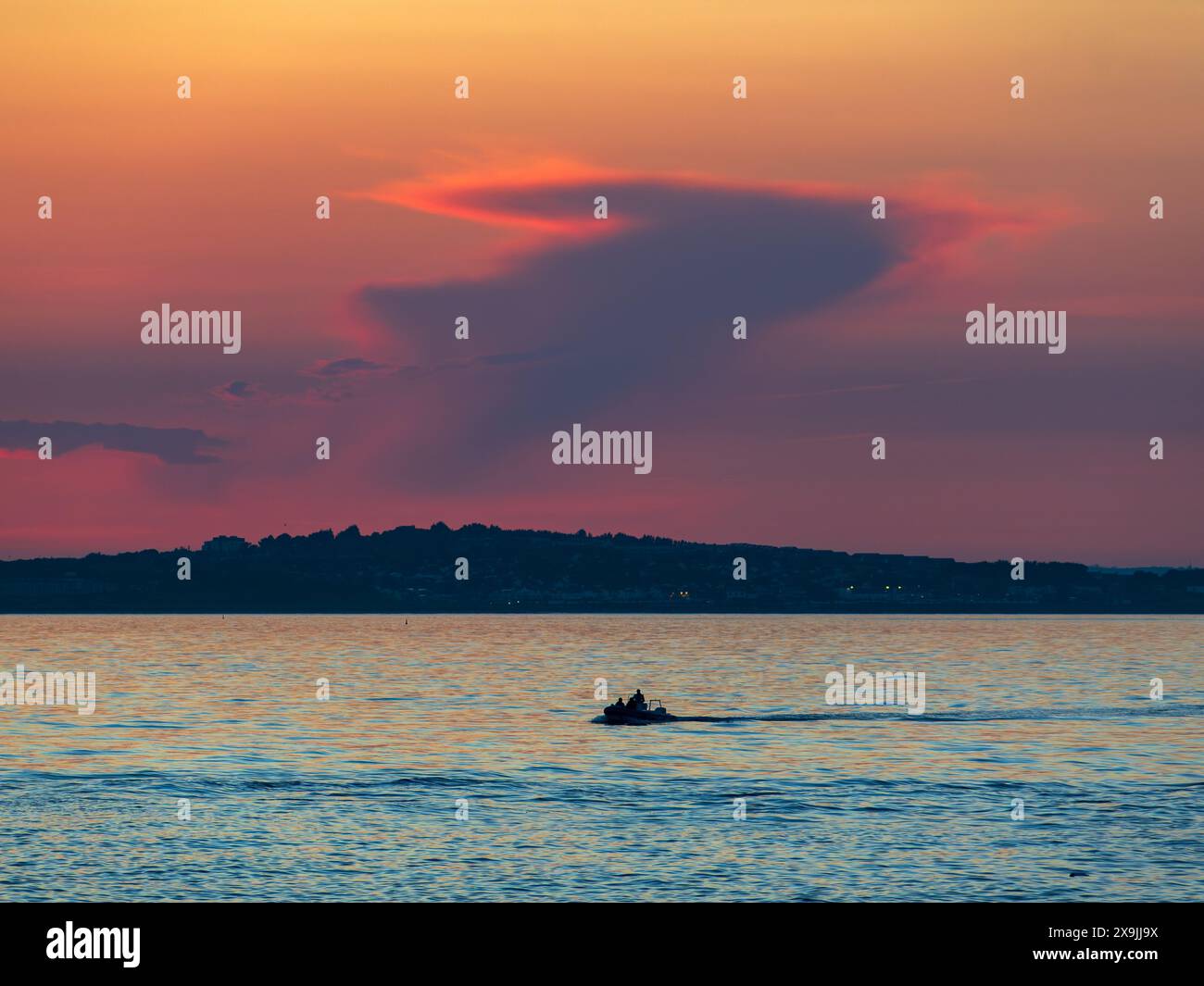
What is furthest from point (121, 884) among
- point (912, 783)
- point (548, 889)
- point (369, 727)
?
point (369, 727)

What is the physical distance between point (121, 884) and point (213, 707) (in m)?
118

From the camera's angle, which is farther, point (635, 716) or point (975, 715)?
point (975, 715)

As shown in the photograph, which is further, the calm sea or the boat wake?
the boat wake

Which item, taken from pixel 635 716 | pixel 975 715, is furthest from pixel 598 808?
pixel 975 715
